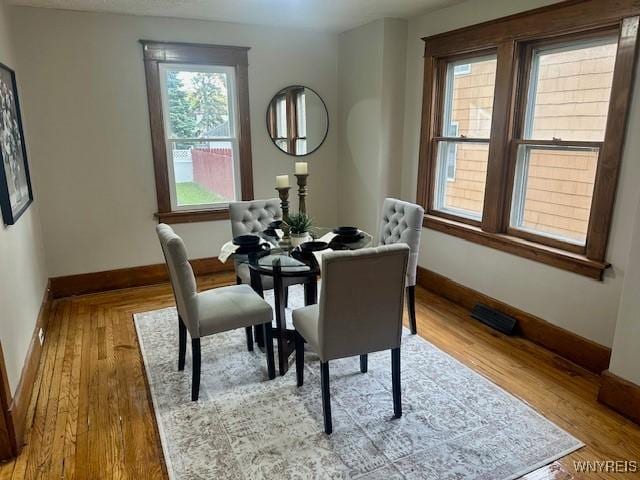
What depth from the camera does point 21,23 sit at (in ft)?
11.7

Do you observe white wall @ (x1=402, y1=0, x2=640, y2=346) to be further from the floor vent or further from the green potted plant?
the green potted plant

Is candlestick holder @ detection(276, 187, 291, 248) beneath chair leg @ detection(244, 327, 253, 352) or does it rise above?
above

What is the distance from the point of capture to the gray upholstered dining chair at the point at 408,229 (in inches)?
123

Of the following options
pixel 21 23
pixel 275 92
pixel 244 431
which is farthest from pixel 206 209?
pixel 244 431

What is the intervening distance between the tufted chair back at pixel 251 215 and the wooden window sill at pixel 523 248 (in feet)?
4.87

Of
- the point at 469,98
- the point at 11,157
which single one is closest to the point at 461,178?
the point at 469,98

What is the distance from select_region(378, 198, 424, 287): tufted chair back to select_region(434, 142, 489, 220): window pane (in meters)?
0.80

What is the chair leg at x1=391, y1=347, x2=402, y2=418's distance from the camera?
2311 mm

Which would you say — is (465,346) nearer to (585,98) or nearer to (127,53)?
(585,98)

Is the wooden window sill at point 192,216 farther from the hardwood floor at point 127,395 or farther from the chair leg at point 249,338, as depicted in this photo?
the chair leg at point 249,338

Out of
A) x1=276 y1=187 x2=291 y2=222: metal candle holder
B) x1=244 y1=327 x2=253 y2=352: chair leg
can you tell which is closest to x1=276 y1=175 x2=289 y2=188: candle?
x1=276 y1=187 x2=291 y2=222: metal candle holder

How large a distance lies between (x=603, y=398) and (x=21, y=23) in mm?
4895

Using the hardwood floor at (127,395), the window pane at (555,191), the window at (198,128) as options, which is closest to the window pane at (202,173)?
the window at (198,128)

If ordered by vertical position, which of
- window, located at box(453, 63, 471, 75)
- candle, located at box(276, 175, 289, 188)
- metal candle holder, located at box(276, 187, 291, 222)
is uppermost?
window, located at box(453, 63, 471, 75)
